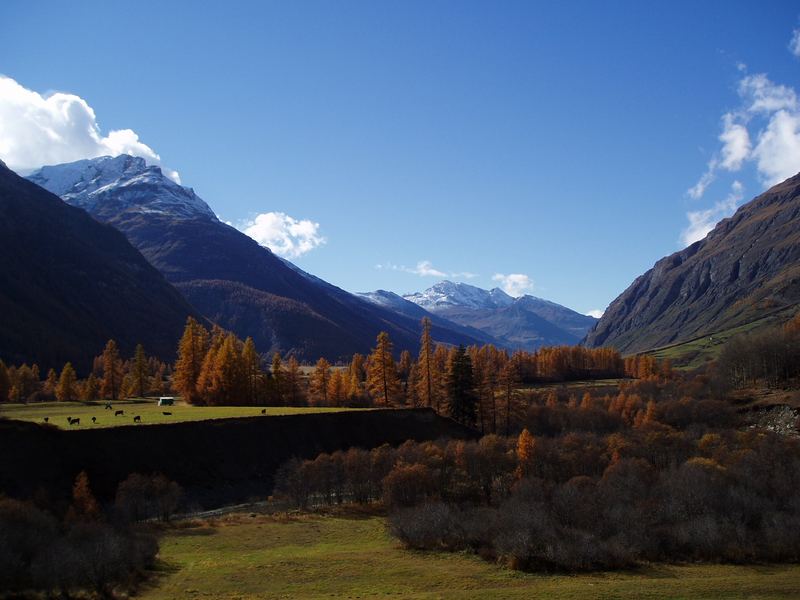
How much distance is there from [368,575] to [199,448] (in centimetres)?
3556

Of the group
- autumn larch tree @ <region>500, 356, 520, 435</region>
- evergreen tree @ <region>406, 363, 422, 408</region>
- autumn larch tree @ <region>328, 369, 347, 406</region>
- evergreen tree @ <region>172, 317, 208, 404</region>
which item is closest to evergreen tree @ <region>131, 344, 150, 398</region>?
evergreen tree @ <region>172, 317, 208, 404</region>

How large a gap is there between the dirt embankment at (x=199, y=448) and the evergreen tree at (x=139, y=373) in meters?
48.7

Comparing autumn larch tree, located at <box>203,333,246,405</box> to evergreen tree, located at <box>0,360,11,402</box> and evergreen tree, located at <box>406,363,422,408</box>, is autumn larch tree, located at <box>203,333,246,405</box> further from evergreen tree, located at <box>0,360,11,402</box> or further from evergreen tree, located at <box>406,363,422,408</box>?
evergreen tree, located at <box>0,360,11,402</box>

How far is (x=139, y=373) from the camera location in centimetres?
11762

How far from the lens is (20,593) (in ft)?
111

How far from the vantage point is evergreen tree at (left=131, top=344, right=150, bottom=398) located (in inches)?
4601

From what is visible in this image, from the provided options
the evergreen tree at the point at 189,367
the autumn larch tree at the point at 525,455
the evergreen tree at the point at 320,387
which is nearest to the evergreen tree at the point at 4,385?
the evergreen tree at the point at 189,367

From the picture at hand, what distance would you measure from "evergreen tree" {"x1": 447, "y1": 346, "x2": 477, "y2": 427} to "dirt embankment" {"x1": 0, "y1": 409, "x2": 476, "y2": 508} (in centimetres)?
838

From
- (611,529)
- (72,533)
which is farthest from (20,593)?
(611,529)

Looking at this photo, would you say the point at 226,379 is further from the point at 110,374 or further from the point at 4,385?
the point at 4,385

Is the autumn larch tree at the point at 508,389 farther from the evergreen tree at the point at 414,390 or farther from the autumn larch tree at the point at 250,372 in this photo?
the autumn larch tree at the point at 250,372

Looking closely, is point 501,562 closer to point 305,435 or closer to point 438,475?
point 438,475

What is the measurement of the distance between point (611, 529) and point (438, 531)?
48.6ft

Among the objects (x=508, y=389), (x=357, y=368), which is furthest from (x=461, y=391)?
(x=357, y=368)
